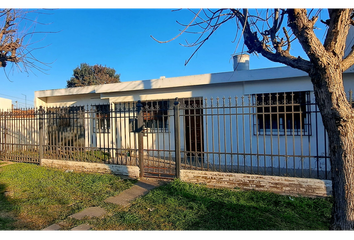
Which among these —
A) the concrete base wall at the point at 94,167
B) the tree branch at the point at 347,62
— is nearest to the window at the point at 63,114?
the concrete base wall at the point at 94,167

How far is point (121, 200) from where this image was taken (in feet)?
15.0

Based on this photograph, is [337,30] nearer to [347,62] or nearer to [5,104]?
[347,62]

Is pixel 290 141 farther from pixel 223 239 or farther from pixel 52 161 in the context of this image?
pixel 52 161

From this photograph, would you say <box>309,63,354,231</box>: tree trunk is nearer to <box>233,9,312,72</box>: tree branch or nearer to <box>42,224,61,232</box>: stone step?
<box>233,9,312,72</box>: tree branch

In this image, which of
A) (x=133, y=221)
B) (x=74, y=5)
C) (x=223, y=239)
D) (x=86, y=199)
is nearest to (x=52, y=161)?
(x=86, y=199)

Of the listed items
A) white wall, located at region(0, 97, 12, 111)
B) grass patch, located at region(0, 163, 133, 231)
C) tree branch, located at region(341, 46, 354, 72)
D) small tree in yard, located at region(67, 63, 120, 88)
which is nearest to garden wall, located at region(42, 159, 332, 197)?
grass patch, located at region(0, 163, 133, 231)

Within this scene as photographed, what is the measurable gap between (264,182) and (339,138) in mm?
2253

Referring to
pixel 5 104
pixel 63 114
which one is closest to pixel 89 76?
pixel 5 104

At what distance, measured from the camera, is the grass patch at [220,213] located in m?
3.33

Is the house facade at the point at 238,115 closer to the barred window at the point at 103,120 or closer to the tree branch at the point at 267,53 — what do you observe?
the barred window at the point at 103,120

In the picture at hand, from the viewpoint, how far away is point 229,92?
306 inches

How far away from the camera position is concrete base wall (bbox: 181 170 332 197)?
173 inches

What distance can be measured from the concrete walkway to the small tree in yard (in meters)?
25.4

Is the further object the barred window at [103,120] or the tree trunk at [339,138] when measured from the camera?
the barred window at [103,120]
